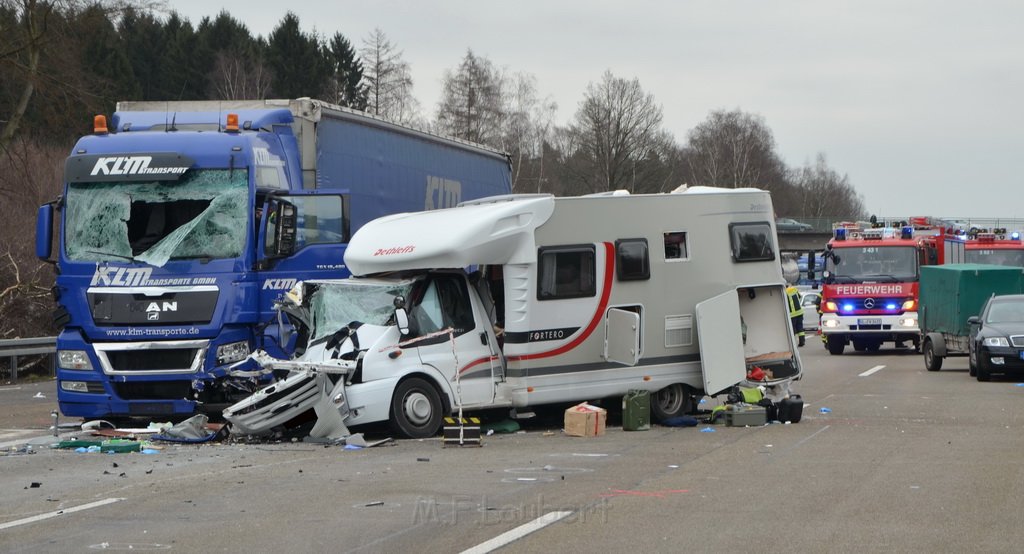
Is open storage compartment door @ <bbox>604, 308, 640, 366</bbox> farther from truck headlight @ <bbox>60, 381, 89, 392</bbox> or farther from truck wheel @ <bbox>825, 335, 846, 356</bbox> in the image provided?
truck wheel @ <bbox>825, 335, 846, 356</bbox>

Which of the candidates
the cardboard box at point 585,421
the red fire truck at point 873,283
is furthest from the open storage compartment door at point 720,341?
the red fire truck at point 873,283

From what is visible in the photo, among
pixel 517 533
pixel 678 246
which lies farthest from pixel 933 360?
pixel 517 533

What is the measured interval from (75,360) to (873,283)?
22387 millimetres

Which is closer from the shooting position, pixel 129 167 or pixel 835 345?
pixel 129 167

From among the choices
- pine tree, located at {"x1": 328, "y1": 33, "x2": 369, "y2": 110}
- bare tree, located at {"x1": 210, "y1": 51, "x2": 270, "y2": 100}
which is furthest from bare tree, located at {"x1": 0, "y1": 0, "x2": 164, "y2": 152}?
pine tree, located at {"x1": 328, "y1": 33, "x2": 369, "y2": 110}

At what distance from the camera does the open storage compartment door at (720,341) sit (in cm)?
1619

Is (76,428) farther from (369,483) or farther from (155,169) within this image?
(369,483)

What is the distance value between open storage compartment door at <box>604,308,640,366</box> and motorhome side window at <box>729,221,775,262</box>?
1843mm

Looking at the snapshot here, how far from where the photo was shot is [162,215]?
16.0 meters

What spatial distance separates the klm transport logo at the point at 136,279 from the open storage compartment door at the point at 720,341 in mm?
5962

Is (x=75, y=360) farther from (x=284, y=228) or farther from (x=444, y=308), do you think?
(x=444, y=308)

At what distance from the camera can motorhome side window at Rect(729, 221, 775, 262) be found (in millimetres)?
16719

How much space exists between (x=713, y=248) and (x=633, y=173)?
6277 centimetres

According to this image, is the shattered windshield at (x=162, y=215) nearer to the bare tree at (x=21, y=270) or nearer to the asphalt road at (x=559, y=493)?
the asphalt road at (x=559, y=493)
